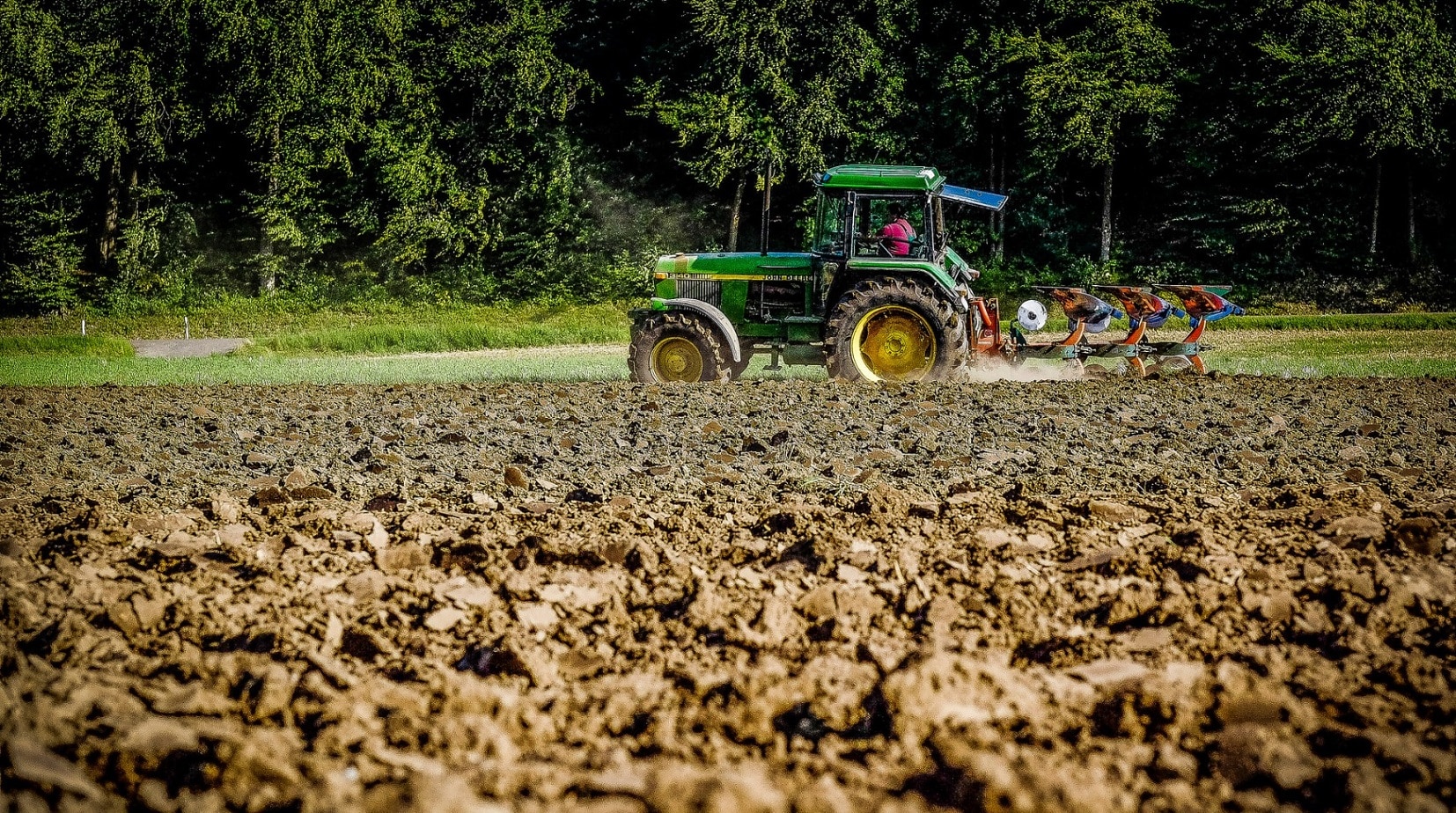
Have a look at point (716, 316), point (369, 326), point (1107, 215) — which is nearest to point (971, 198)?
point (716, 316)

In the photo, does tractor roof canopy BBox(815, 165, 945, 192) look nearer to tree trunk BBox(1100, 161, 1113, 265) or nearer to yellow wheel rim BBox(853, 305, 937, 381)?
yellow wheel rim BBox(853, 305, 937, 381)

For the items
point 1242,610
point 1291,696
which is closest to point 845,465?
point 1242,610

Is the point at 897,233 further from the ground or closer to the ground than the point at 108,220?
closer to the ground

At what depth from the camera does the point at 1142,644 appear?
3213 millimetres

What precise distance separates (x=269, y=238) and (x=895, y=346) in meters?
24.5

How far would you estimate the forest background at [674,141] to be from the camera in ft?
94.6

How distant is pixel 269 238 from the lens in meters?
31.1

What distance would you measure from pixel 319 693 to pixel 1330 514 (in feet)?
13.9

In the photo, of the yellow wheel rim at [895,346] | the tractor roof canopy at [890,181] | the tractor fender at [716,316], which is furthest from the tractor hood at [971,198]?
the tractor fender at [716,316]

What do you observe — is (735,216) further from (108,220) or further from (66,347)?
(108,220)

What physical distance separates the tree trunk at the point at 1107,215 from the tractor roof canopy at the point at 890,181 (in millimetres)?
20517

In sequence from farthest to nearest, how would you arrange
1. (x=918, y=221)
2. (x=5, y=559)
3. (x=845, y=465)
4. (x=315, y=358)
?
(x=315, y=358)
(x=918, y=221)
(x=845, y=465)
(x=5, y=559)

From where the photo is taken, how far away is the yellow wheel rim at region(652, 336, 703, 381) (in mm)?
12172

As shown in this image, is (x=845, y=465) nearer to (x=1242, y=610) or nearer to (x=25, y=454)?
(x=1242, y=610)
